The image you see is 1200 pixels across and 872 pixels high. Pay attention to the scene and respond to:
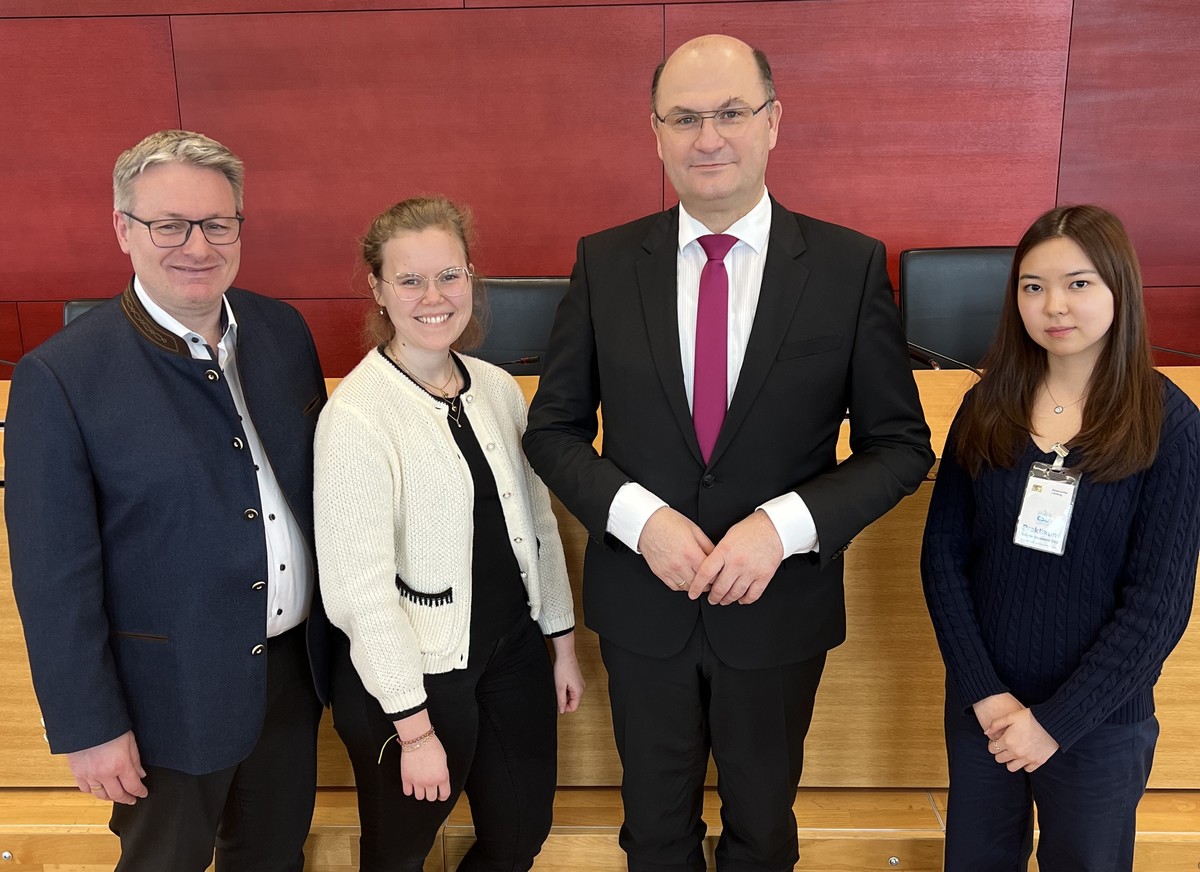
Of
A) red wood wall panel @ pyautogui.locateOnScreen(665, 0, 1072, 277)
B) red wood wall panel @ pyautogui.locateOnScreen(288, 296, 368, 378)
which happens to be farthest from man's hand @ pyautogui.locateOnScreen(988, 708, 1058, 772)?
red wood wall panel @ pyautogui.locateOnScreen(288, 296, 368, 378)

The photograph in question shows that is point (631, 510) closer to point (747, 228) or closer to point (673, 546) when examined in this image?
point (673, 546)


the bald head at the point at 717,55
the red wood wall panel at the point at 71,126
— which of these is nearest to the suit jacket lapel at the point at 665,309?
the bald head at the point at 717,55

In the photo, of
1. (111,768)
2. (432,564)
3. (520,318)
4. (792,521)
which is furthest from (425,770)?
(520,318)

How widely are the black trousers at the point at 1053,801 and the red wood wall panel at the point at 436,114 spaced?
2.87 m

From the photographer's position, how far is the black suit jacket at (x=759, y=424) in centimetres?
136

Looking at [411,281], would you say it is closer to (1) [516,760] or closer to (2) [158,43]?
(1) [516,760]

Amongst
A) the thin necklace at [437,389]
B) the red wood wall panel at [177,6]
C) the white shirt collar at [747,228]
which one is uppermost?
the red wood wall panel at [177,6]

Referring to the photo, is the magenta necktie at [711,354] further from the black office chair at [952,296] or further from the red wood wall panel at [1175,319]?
the red wood wall panel at [1175,319]

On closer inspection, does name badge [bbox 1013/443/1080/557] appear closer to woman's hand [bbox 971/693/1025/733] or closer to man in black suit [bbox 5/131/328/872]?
woman's hand [bbox 971/693/1025/733]

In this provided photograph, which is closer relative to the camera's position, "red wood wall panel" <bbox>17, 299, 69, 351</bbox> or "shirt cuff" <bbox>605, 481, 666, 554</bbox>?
"shirt cuff" <bbox>605, 481, 666, 554</bbox>

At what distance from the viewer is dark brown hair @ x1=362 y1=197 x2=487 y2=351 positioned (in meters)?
1.47

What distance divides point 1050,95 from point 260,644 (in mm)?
3702

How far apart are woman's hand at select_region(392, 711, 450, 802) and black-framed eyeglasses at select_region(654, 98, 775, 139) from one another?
3.17 feet

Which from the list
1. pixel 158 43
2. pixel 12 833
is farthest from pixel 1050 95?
pixel 12 833
